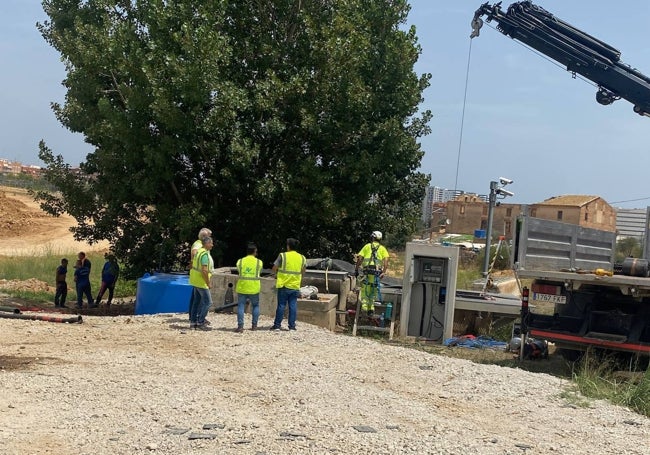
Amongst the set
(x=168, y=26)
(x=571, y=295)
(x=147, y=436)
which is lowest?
(x=147, y=436)

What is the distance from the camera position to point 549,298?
11.1 meters

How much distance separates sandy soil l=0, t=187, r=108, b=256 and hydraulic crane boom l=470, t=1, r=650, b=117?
3147 centimetres

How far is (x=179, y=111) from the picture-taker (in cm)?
1577

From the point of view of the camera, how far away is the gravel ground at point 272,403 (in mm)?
6223

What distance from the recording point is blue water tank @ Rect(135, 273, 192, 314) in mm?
14578

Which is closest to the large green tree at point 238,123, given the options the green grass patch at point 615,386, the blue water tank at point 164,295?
the blue water tank at point 164,295

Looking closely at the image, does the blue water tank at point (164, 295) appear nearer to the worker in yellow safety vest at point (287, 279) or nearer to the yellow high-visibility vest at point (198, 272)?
the yellow high-visibility vest at point (198, 272)

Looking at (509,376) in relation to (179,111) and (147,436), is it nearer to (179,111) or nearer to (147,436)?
(147,436)

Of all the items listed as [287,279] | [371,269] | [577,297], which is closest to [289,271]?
[287,279]

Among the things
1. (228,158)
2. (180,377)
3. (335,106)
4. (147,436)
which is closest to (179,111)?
(228,158)

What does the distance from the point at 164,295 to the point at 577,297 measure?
746 cm

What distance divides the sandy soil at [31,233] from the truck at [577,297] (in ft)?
115

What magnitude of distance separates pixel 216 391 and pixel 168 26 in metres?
Answer: 10.8

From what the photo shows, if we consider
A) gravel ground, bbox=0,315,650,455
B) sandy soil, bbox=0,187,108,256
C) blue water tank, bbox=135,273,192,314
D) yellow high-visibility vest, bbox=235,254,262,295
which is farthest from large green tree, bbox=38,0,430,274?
sandy soil, bbox=0,187,108,256
